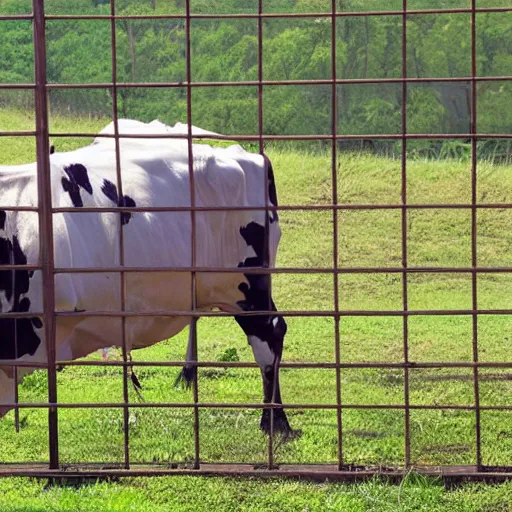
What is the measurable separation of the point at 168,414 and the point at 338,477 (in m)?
1.99

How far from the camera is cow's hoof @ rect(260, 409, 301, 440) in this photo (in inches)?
261

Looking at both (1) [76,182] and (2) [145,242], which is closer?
(1) [76,182]

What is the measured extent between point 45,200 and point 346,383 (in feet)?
11.2

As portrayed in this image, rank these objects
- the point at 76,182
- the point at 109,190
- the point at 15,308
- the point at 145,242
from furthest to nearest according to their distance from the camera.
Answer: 1. the point at 145,242
2. the point at 109,190
3. the point at 76,182
4. the point at 15,308

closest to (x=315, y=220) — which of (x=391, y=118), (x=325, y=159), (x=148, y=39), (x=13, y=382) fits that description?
(x=325, y=159)

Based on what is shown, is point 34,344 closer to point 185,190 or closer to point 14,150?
point 185,190

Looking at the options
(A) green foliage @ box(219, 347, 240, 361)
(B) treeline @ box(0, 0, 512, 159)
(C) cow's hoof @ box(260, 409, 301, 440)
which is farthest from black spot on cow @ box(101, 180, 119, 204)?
(B) treeline @ box(0, 0, 512, 159)

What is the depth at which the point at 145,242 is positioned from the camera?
23.3 ft

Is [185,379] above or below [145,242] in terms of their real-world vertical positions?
below

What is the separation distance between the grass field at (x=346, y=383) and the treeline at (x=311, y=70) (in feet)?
8.09

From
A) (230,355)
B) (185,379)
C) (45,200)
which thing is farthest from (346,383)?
(45,200)

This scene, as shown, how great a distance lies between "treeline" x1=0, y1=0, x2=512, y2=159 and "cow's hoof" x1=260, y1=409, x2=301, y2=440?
10227 mm

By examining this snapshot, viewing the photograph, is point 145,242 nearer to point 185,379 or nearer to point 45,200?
point 185,379

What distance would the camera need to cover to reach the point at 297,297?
1179 cm
